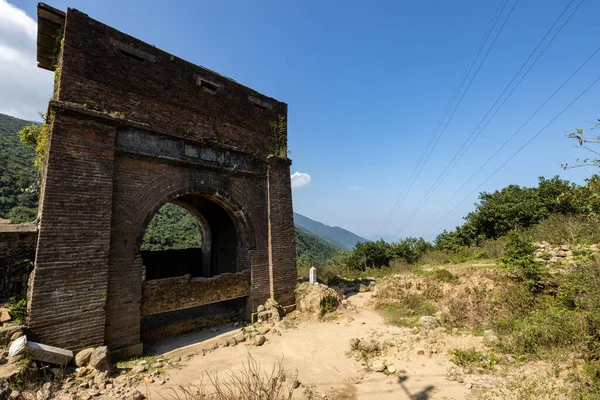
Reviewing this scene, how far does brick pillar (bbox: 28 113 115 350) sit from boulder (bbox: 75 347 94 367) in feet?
0.91

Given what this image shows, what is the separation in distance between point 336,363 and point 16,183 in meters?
31.7

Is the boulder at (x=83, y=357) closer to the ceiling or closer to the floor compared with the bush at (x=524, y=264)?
closer to the floor

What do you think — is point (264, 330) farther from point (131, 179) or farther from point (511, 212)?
point (511, 212)

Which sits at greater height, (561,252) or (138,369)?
(561,252)

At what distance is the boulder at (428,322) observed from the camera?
7.25 meters

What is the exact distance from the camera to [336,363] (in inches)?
232

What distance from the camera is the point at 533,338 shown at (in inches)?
209

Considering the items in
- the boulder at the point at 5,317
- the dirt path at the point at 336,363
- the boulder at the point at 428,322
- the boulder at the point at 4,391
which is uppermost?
the boulder at the point at 5,317

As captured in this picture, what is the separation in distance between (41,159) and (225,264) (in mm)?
6611

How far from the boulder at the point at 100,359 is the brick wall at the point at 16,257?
192 cm

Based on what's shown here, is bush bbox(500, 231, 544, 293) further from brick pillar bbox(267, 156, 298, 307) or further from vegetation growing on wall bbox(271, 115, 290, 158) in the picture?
vegetation growing on wall bbox(271, 115, 290, 158)

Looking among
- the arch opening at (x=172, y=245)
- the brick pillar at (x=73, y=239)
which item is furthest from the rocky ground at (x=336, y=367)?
the arch opening at (x=172, y=245)

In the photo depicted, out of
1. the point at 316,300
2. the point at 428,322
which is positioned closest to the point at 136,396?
the point at 316,300

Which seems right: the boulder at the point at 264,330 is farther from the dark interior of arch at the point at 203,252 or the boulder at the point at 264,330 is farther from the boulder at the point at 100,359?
the boulder at the point at 100,359
